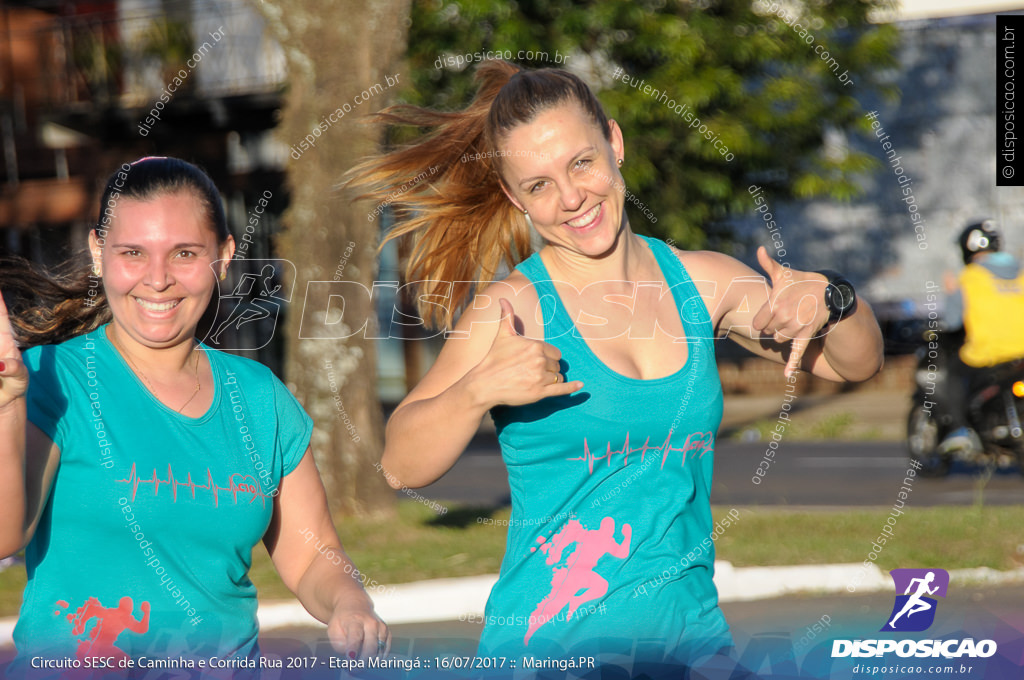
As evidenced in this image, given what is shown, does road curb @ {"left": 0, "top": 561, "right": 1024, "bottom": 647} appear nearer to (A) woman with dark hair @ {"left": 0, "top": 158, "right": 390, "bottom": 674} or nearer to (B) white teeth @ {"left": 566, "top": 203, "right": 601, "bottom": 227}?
(A) woman with dark hair @ {"left": 0, "top": 158, "right": 390, "bottom": 674}

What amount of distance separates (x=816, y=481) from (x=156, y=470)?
25.9 feet

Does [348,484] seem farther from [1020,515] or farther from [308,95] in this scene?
[1020,515]

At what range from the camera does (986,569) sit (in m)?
5.55

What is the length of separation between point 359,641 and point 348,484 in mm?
5078

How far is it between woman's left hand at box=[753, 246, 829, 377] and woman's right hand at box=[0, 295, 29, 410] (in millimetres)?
1488

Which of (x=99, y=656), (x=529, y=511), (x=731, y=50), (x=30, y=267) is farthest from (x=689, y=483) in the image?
(x=731, y=50)

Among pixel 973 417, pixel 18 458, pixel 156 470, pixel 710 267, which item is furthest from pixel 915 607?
pixel 973 417

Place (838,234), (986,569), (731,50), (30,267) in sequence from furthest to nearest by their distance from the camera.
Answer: (838,234) → (731,50) → (986,569) → (30,267)

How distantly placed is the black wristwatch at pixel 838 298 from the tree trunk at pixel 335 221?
4526mm

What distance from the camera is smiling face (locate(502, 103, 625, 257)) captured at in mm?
2514

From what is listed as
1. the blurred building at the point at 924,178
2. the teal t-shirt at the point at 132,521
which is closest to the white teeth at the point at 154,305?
the teal t-shirt at the point at 132,521

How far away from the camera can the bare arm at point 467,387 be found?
2234mm

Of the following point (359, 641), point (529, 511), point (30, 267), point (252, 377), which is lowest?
point (359, 641)

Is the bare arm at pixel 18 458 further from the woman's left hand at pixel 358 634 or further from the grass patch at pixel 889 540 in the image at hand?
the grass patch at pixel 889 540
